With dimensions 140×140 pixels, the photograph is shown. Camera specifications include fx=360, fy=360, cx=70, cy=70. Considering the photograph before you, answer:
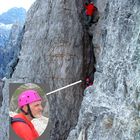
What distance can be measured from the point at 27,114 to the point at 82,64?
547 cm

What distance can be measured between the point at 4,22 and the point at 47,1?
12.6 metres

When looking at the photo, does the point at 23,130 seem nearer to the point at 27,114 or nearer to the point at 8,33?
the point at 27,114

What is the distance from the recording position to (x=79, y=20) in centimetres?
1123

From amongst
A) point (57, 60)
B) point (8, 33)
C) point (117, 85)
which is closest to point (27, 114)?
point (117, 85)

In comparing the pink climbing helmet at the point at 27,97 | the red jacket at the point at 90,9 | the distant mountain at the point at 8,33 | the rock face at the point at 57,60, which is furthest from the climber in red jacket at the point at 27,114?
the distant mountain at the point at 8,33

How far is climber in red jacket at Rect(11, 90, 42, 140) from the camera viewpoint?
5551 mm

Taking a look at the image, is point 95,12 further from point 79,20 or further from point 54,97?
point 54,97

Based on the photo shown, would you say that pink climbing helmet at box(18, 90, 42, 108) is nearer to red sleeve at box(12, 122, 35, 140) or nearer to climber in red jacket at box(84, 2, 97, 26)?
red sleeve at box(12, 122, 35, 140)

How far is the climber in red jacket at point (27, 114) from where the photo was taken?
18.2ft

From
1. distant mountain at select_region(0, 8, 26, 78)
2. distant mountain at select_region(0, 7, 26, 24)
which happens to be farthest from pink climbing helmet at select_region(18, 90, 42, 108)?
distant mountain at select_region(0, 7, 26, 24)

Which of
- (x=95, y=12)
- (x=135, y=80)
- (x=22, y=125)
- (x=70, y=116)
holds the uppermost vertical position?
(x=95, y=12)

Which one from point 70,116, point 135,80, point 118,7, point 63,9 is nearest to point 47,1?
point 63,9

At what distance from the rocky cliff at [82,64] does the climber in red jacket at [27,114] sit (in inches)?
49.3

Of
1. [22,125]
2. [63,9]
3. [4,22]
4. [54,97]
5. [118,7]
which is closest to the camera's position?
[22,125]
